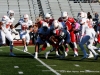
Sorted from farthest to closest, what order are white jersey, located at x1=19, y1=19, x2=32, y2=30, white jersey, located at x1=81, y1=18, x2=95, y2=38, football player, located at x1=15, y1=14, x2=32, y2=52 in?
white jersey, located at x1=19, y1=19, x2=32, y2=30 < football player, located at x1=15, y1=14, x2=32, y2=52 < white jersey, located at x1=81, y1=18, x2=95, y2=38

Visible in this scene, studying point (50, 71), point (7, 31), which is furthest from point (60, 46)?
point (50, 71)

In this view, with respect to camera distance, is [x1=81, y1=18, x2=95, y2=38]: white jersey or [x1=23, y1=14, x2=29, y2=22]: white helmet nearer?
[x1=81, y1=18, x2=95, y2=38]: white jersey

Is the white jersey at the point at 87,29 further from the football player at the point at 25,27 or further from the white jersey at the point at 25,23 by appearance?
the white jersey at the point at 25,23

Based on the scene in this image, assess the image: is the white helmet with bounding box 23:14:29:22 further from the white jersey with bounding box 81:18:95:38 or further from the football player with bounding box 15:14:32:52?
the white jersey with bounding box 81:18:95:38

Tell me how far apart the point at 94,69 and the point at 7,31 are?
15.1ft

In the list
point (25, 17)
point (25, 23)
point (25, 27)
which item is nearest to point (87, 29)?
point (25, 17)

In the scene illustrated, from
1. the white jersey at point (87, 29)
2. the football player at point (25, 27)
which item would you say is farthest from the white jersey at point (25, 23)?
the white jersey at point (87, 29)

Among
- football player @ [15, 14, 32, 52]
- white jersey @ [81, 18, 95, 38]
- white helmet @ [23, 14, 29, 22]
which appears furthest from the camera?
Result: football player @ [15, 14, 32, 52]

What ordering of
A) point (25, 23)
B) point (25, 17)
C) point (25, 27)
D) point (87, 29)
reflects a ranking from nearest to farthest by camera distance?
point (87, 29) → point (25, 17) → point (25, 23) → point (25, 27)

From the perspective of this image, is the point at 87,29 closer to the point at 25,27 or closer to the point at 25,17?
the point at 25,17

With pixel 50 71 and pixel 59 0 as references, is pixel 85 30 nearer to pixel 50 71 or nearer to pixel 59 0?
pixel 50 71

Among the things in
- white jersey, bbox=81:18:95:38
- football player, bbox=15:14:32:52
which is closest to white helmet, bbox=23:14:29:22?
football player, bbox=15:14:32:52

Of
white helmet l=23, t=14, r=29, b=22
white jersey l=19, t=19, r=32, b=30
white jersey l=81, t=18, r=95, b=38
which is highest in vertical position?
white helmet l=23, t=14, r=29, b=22

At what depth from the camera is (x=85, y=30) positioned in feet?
32.6
